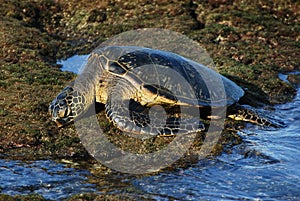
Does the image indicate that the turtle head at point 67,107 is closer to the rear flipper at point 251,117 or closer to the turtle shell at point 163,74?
the turtle shell at point 163,74

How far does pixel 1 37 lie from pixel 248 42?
6.91 meters

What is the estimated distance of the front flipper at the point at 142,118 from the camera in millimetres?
7992

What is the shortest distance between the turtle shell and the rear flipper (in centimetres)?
22

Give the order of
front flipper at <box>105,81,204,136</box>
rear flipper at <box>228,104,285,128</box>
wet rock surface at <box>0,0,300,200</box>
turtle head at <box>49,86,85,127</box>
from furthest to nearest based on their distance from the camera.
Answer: rear flipper at <box>228,104,285,128</box> < turtle head at <box>49,86,85,127</box> < wet rock surface at <box>0,0,300,200</box> < front flipper at <box>105,81,204,136</box>

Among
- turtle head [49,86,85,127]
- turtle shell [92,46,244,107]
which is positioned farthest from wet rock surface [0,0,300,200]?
turtle shell [92,46,244,107]

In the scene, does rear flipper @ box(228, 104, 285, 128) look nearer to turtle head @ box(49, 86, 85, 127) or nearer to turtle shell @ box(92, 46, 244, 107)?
turtle shell @ box(92, 46, 244, 107)

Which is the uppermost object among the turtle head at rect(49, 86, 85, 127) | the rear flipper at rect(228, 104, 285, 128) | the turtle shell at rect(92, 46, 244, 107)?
the turtle shell at rect(92, 46, 244, 107)

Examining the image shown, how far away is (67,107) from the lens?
326 inches

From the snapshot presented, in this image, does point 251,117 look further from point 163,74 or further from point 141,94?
point 141,94

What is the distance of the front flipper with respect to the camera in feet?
26.2

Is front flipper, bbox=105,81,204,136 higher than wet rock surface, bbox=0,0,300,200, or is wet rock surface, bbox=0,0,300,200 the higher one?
wet rock surface, bbox=0,0,300,200

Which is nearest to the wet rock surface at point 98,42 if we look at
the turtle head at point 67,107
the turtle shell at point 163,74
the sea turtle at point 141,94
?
the turtle head at point 67,107

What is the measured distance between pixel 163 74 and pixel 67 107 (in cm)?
182

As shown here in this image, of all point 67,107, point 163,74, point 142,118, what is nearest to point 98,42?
point 163,74
